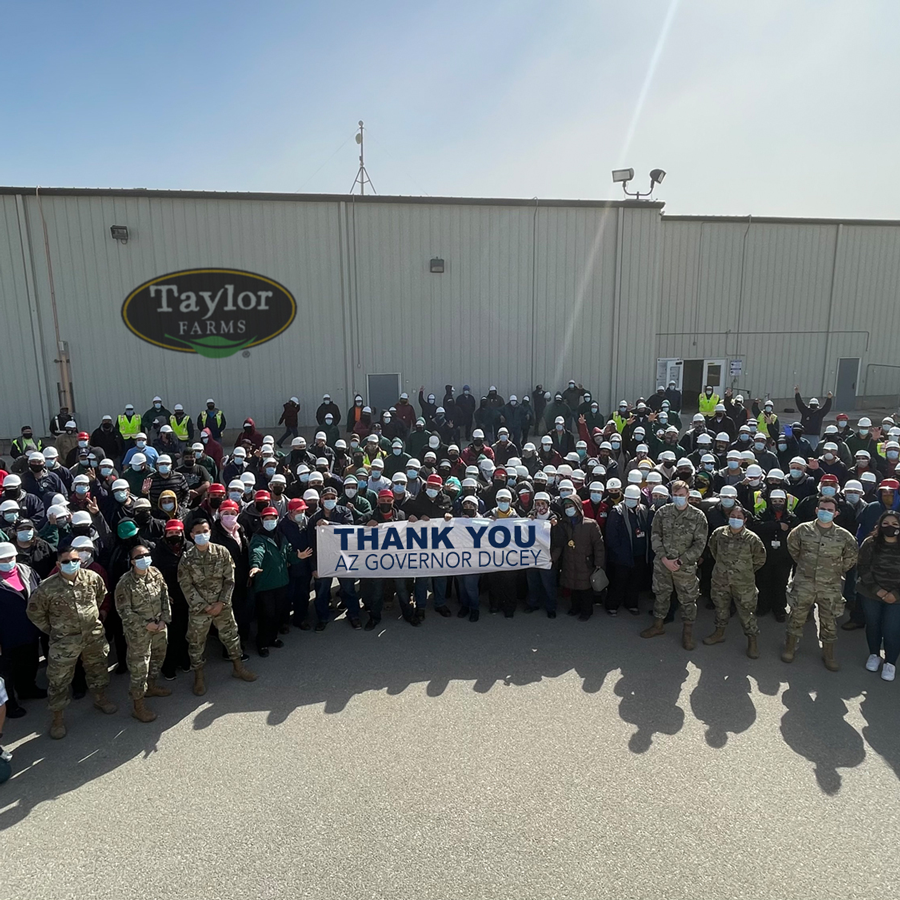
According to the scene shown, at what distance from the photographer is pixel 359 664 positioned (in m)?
6.54

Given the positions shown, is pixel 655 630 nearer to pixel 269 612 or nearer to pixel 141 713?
pixel 269 612

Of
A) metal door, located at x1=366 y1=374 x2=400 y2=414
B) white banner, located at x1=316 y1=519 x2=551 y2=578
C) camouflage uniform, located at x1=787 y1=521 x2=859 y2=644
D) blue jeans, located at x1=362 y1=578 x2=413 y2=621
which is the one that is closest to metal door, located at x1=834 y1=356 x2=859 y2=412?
metal door, located at x1=366 y1=374 x2=400 y2=414

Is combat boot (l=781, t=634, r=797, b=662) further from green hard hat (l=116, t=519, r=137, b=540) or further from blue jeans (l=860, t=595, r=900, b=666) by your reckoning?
green hard hat (l=116, t=519, r=137, b=540)

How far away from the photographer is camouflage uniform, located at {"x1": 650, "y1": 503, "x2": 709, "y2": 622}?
6895 millimetres

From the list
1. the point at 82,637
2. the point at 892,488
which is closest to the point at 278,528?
the point at 82,637

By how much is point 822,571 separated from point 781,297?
19.3m

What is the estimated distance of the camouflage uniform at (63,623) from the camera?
532 centimetres

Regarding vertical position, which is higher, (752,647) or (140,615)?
(140,615)

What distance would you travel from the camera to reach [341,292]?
712 inches

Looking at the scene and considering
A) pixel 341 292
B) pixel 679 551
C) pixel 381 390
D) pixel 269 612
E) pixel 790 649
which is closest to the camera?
pixel 790 649

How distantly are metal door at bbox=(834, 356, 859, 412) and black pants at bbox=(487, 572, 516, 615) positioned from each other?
21043 millimetres

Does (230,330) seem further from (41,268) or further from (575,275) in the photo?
(575,275)

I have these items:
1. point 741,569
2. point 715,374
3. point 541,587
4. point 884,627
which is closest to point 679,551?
point 741,569

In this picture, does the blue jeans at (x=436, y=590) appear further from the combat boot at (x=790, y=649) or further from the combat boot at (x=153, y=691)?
the combat boot at (x=790, y=649)
